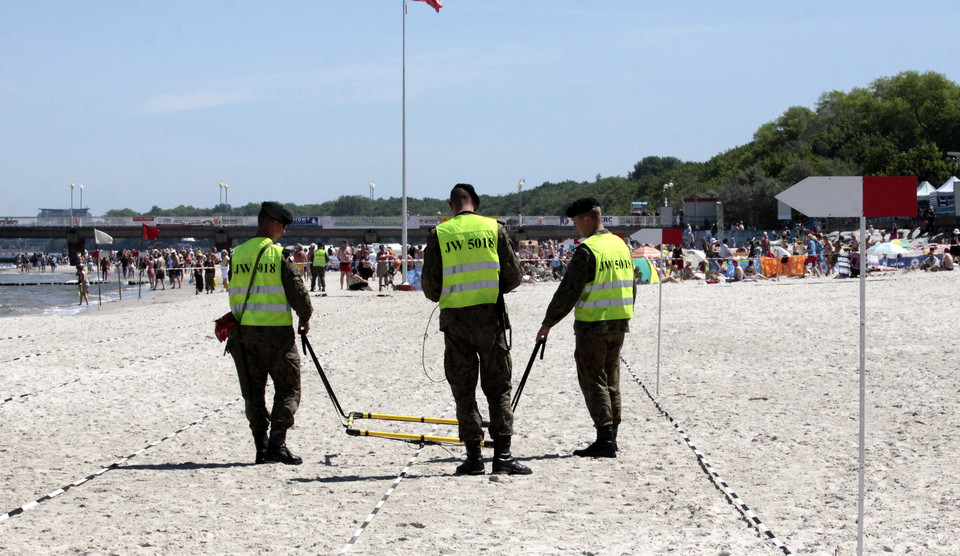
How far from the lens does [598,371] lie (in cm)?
691

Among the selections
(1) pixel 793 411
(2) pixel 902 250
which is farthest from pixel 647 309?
(2) pixel 902 250

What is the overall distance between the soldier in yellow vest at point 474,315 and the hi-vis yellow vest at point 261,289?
1.12m

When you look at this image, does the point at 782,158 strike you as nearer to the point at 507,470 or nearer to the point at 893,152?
the point at 893,152

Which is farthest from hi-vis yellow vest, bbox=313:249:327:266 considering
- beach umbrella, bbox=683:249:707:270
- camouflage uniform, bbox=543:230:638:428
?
camouflage uniform, bbox=543:230:638:428

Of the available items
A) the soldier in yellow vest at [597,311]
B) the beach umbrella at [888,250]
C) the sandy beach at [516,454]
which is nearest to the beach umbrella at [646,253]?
the beach umbrella at [888,250]

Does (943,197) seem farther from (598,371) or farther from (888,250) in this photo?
(598,371)

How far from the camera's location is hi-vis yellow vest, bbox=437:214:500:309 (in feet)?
20.6

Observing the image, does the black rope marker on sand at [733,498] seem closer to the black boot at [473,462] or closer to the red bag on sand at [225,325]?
the black boot at [473,462]

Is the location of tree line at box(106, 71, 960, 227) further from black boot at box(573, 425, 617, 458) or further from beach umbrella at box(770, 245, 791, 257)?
black boot at box(573, 425, 617, 458)

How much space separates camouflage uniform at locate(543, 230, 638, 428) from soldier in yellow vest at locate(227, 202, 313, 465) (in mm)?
1816

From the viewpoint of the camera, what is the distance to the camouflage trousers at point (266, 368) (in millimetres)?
6746

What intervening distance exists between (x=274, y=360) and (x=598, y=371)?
2300 millimetres

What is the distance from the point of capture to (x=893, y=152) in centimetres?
8125

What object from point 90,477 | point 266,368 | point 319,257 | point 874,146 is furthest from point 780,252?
point 874,146
